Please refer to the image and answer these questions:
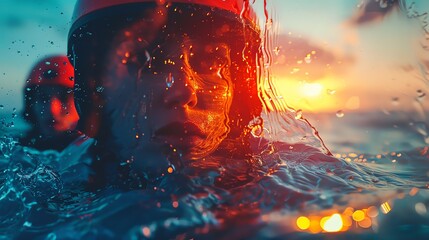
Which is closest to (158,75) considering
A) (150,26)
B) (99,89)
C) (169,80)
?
(169,80)

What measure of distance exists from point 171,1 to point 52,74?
274 centimetres

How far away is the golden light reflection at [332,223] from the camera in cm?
130

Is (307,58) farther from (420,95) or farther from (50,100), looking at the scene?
(50,100)

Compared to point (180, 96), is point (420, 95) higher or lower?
lower

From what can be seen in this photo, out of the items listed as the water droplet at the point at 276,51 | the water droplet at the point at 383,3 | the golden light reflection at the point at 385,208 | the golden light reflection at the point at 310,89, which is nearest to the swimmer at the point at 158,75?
the water droplet at the point at 276,51

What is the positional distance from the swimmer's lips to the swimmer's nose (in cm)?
17

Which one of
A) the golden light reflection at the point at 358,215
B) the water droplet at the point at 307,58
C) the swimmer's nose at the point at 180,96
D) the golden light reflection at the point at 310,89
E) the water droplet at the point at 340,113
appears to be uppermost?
the water droplet at the point at 307,58

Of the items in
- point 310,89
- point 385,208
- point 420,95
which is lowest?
point 385,208

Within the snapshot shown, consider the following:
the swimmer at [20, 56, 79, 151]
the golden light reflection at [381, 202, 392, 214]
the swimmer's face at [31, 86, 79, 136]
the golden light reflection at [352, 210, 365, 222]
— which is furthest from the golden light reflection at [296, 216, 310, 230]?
the swimmer's face at [31, 86, 79, 136]

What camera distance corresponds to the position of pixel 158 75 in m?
2.80

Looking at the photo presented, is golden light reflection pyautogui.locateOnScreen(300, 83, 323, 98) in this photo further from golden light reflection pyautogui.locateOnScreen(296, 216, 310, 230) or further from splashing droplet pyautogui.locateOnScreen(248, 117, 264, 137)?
golden light reflection pyautogui.locateOnScreen(296, 216, 310, 230)

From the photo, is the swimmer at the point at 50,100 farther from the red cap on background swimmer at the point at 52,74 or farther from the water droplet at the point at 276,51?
the water droplet at the point at 276,51

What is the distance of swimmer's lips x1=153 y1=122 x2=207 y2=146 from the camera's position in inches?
102

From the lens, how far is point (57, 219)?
1608mm
